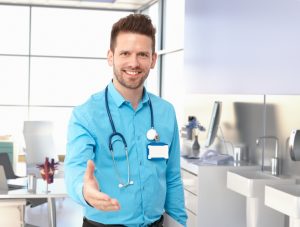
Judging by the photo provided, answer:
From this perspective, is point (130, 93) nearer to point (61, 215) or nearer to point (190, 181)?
point (190, 181)

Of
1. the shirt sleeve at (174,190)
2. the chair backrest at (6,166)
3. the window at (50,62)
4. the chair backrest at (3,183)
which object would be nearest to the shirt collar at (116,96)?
the shirt sleeve at (174,190)

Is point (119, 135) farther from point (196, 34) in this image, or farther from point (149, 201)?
point (196, 34)

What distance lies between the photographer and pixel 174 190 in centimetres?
258

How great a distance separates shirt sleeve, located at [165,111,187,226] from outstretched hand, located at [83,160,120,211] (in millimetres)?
702

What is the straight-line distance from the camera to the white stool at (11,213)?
534cm

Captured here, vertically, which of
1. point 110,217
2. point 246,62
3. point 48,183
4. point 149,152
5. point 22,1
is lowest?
point 48,183

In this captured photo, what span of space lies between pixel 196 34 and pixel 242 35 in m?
1.81

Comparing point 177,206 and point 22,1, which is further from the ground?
point 22,1

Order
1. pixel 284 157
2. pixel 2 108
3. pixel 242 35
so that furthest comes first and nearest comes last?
pixel 2 108
pixel 242 35
pixel 284 157

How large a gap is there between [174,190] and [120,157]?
0.38 metres

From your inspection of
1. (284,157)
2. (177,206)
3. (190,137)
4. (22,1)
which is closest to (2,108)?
(22,1)

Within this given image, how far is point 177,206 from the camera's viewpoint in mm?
2557

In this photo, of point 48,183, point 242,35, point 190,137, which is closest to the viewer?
point 48,183

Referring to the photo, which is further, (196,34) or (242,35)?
(196,34)
